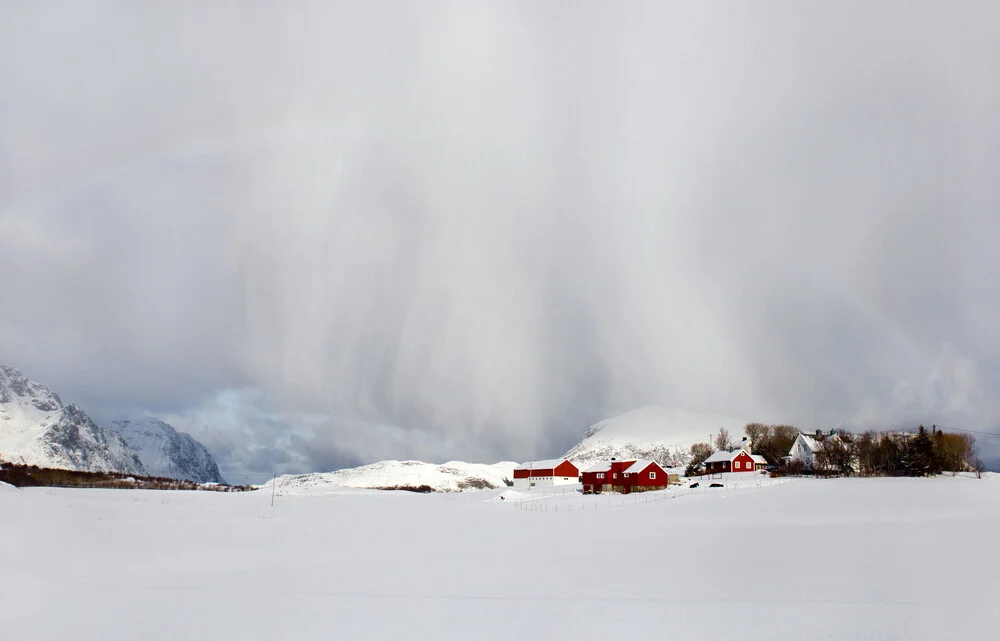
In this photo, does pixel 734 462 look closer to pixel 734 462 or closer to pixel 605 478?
pixel 734 462

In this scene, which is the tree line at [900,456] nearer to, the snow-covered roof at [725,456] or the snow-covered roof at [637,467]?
the snow-covered roof at [725,456]

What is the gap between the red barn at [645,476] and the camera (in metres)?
117

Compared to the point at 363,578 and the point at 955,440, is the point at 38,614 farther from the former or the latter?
the point at 955,440

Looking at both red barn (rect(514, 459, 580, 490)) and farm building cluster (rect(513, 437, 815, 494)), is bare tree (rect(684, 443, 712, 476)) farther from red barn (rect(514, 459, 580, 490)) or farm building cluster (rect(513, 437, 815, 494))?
red barn (rect(514, 459, 580, 490))

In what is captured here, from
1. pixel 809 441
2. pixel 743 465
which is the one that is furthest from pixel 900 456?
pixel 809 441

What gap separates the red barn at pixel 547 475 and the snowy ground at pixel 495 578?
102 m

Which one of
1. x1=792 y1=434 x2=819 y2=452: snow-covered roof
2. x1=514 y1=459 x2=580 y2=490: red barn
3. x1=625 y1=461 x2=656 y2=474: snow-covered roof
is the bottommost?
x1=514 y1=459 x2=580 y2=490: red barn

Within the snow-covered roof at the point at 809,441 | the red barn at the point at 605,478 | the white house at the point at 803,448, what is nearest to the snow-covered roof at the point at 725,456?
the white house at the point at 803,448

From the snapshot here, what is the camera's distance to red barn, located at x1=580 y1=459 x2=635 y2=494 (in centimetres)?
11204

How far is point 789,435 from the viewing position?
186500 millimetres

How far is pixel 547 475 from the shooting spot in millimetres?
151000

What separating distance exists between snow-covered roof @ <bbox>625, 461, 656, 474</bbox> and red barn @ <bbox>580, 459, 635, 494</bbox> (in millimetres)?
1358

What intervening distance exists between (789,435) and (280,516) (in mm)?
172146

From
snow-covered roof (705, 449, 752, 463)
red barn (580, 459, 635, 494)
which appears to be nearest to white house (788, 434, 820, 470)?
snow-covered roof (705, 449, 752, 463)
